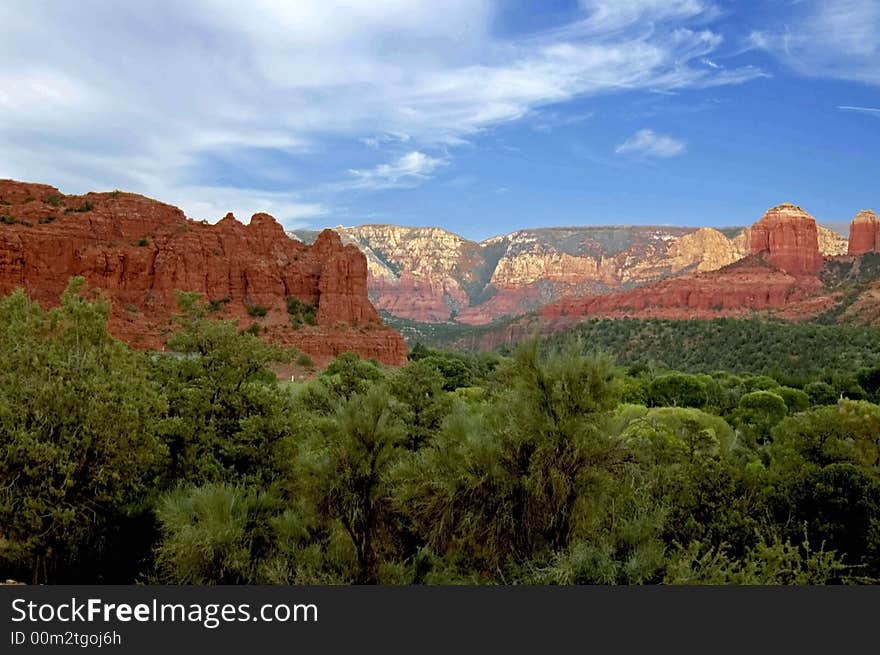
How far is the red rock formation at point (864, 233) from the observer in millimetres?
156625

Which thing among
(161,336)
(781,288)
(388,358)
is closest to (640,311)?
(781,288)

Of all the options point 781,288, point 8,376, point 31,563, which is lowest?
point 31,563

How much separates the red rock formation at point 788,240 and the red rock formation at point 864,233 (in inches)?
479

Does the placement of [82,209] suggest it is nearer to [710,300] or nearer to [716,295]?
[710,300]

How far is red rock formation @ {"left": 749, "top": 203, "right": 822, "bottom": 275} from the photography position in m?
146

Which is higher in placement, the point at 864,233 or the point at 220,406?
the point at 864,233

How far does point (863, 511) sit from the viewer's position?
43.3 feet

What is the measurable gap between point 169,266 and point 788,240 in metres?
130

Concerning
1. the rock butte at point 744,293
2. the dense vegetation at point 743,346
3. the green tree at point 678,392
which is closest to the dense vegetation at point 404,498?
A: the green tree at point 678,392

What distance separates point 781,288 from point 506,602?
136 meters

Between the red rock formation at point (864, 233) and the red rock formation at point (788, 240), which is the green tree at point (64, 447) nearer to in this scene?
the red rock formation at point (788, 240)

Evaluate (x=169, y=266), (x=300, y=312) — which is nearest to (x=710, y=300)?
(x=300, y=312)

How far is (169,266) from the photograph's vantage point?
2650 inches

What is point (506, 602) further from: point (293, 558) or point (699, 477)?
point (699, 477)
